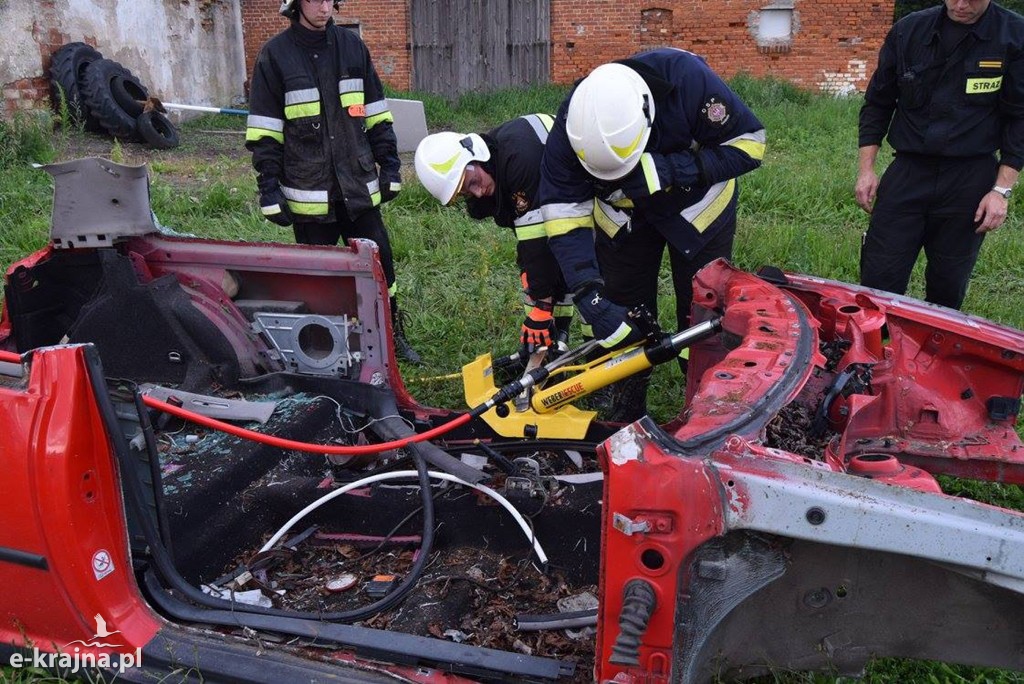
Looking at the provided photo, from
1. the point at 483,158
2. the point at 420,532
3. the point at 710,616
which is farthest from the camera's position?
the point at 483,158

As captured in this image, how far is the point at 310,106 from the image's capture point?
450cm

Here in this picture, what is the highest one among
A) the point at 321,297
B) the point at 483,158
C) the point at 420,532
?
the point at 483,158

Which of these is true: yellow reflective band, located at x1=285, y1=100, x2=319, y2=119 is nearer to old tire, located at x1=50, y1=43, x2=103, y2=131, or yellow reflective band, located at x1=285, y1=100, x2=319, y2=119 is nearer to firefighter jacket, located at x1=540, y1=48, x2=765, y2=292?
firefighter jacket, located at x1=540, y1=48, x2=765, y2=292

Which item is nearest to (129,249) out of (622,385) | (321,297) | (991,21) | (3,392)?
(321,297)

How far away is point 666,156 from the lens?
3.39m

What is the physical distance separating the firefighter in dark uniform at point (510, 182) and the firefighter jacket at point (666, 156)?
0.31 metres

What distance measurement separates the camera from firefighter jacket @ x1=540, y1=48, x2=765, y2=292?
3311 millimetres

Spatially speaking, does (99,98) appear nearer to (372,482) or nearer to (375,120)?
(375,120)

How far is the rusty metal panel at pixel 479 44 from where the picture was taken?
44.4 ft

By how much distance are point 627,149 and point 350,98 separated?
2.10m

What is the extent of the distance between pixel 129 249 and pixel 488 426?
157cm

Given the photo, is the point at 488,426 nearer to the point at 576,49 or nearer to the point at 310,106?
the point at 310,106

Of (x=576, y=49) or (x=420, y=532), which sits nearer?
(x=420, y=532)

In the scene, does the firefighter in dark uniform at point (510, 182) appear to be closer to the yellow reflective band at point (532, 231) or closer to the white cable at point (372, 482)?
the yellow reflective band at point (532, 231)
